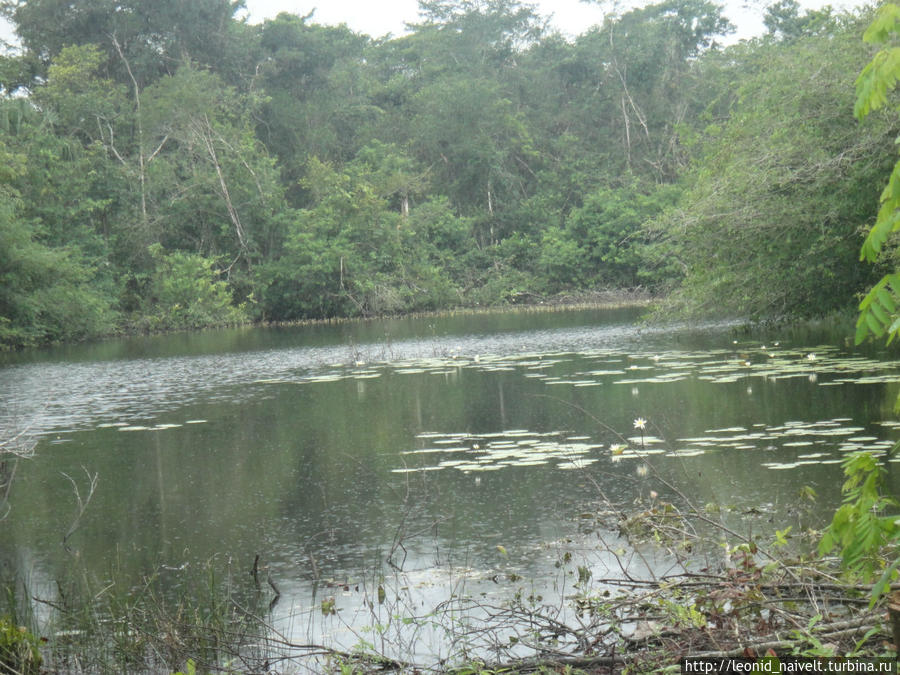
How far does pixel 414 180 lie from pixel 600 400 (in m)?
32.3

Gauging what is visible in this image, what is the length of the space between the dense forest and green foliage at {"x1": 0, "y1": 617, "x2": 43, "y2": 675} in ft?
59.4

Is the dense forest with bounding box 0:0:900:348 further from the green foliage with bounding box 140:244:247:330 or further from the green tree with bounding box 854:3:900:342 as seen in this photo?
the green tree with bounding box 854:3:900:342

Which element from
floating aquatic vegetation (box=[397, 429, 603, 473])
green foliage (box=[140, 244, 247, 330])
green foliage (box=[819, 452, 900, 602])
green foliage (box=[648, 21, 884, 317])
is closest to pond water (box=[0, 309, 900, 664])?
floating aquatic vegetation (box=[397, 429, 603, 473])

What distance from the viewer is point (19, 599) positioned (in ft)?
18.1

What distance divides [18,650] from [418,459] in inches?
195

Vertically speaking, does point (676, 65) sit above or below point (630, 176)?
above

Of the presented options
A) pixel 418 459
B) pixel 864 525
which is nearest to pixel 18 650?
pixel 864 525

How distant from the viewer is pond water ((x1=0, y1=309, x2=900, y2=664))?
5.91m

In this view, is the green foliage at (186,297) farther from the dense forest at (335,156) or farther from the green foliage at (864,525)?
the green foliage at (864,525)

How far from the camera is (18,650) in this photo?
428cm

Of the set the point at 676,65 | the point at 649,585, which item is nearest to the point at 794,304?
the point at 649,585

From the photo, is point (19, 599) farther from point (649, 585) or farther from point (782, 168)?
point (782, 168)

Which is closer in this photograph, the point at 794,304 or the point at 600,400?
the point at 600,400

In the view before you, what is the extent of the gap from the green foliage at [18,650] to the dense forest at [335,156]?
1810cm
